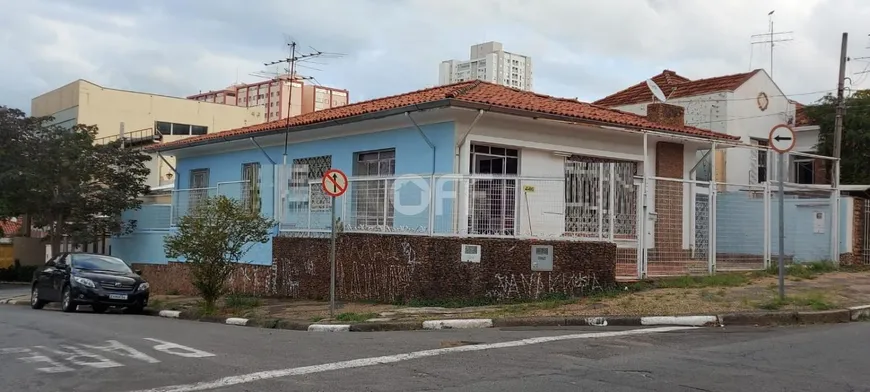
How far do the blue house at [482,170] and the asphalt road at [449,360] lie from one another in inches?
141

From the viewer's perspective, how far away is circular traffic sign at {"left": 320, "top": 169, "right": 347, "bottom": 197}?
12602mm

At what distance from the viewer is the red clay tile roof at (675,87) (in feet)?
83.5

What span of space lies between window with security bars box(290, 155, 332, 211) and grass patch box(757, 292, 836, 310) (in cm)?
898

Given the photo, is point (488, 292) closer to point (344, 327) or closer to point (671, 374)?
point (344, 327)

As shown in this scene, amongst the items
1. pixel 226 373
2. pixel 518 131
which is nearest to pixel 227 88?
pixel 518 131

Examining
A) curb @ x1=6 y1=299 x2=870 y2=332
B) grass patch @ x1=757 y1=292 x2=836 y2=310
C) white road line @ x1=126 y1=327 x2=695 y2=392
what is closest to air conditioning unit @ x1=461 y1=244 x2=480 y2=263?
curb @ x1=6 y1=299 x2=870 y2=332

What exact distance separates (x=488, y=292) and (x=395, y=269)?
1.86m

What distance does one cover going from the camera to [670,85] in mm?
27781

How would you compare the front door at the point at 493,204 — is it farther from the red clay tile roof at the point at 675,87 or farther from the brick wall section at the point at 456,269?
the red clay tile roof at the point at 675,87

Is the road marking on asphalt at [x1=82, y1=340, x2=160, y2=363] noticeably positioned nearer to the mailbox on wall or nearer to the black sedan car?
the black sedan car

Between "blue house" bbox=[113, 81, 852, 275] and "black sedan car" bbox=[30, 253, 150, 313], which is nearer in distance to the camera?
"blue house" bbox=[113, 81, 852, 275]

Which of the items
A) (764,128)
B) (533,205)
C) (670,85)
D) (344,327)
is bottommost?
(344,327)

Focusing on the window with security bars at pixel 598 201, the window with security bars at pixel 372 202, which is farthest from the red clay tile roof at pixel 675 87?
the window with security bars at pixel 372 202

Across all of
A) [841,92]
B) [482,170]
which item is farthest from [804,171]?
[482,170]
